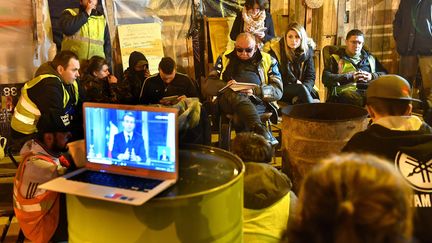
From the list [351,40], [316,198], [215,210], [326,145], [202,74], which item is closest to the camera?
[316,198]

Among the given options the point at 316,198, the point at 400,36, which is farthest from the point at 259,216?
the point at 400,36

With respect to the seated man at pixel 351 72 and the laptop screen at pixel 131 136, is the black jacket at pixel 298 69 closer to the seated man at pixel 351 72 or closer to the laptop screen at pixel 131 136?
the seated man at pixel 351 72

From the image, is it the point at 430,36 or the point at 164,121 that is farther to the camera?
the point at 430,36

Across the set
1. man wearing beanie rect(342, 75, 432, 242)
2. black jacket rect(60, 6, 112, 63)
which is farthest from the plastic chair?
man wearing beanie rect(342, 75, 432, 242)

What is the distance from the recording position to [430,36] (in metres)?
5.70

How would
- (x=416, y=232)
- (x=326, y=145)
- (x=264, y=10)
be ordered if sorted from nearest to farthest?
(x=416, y=232), (x=326, y=145), (x=264, y=10)

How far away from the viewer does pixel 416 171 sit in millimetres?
1903

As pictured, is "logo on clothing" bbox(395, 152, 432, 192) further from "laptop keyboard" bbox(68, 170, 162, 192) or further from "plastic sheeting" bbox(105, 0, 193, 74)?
"plastic sheeting" bbox(105, 0, 193, 74)

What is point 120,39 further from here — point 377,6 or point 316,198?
point 316,198

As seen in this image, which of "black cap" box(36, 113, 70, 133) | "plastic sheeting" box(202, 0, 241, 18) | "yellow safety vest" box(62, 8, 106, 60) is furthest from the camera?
"plastic sheeting" box(202, 0, 241, 18)

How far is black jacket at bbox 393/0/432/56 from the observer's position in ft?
18.6

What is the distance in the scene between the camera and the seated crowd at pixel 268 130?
1.10 meters

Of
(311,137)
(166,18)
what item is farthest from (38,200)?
(166,18)

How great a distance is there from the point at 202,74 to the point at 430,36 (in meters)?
2.80
